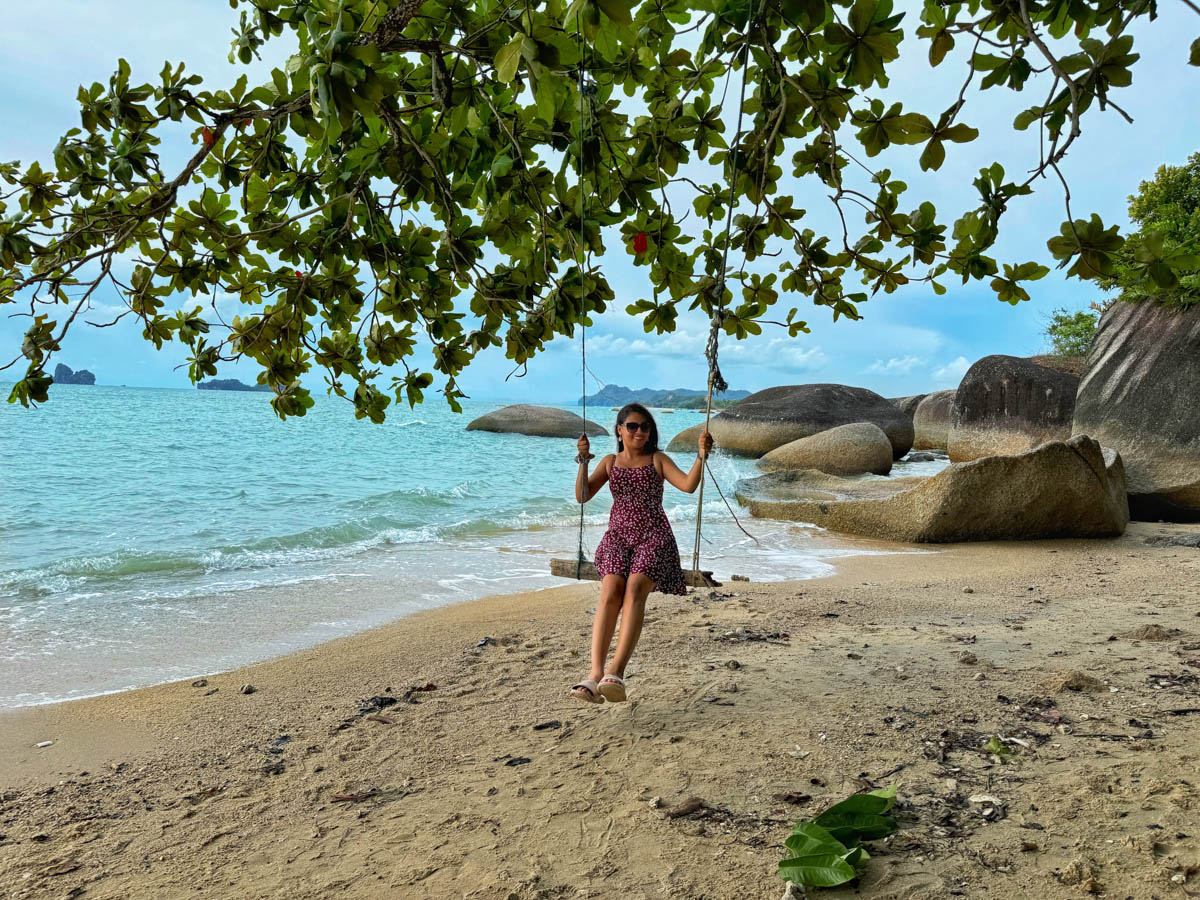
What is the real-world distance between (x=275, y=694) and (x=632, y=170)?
4046 millimetres

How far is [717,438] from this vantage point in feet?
91.2

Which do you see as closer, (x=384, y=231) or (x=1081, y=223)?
(x=1081, y=223)

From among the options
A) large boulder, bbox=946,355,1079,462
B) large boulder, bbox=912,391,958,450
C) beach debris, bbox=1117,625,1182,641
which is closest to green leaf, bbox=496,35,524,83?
beach debris, bbox=1117,625,1182,641

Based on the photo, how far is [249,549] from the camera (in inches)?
446

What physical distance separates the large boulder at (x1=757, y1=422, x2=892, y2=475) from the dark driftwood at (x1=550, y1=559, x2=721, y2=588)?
1546 centimetres

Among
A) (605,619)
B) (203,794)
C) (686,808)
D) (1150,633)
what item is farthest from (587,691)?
(1150,633)

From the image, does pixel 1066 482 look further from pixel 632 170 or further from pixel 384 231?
pixel 384 231

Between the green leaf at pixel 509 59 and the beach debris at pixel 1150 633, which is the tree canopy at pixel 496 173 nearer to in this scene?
the green leaf at pixel 509 59

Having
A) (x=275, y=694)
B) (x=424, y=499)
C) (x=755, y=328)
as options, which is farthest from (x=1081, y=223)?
(x=424, y=499)

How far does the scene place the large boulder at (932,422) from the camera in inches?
1087

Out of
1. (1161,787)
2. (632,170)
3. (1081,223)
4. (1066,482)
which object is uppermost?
(632,170)

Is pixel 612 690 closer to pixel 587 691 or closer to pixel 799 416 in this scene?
pixel 587 691

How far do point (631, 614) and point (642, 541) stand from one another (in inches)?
15.7

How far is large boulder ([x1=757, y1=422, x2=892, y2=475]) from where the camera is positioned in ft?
66.5
